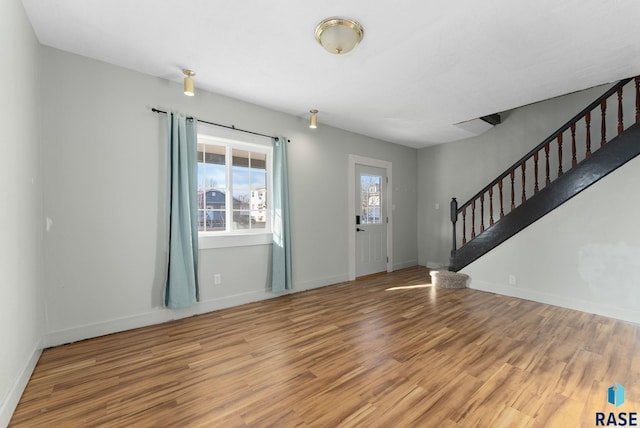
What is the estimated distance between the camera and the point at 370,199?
5199 millimetres

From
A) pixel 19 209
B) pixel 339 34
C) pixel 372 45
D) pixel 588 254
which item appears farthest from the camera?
pixel 588 254

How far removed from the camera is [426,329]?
2.75m

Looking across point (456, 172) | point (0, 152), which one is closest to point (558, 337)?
point (456, 172)

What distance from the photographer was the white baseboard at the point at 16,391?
150 centimetres

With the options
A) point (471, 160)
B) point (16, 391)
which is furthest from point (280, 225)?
point (471, 160)

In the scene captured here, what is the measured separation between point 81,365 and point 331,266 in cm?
317

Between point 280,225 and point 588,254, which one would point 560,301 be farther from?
point 280,225

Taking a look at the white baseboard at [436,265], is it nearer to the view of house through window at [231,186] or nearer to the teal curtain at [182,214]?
the view of house through window at [231,186]

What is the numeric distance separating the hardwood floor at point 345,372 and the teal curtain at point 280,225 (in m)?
0.63

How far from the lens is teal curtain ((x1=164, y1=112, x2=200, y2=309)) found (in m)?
2.93

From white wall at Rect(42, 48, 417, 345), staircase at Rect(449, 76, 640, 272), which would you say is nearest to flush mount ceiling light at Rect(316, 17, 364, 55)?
white wall at Rect(42, 48, 417, 345)

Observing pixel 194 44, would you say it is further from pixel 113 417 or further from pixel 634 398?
pixel 634 398

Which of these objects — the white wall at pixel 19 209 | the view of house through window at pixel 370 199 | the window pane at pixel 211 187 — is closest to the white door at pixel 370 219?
the view of house through window at pixel 370 199

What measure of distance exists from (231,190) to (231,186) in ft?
0.17
